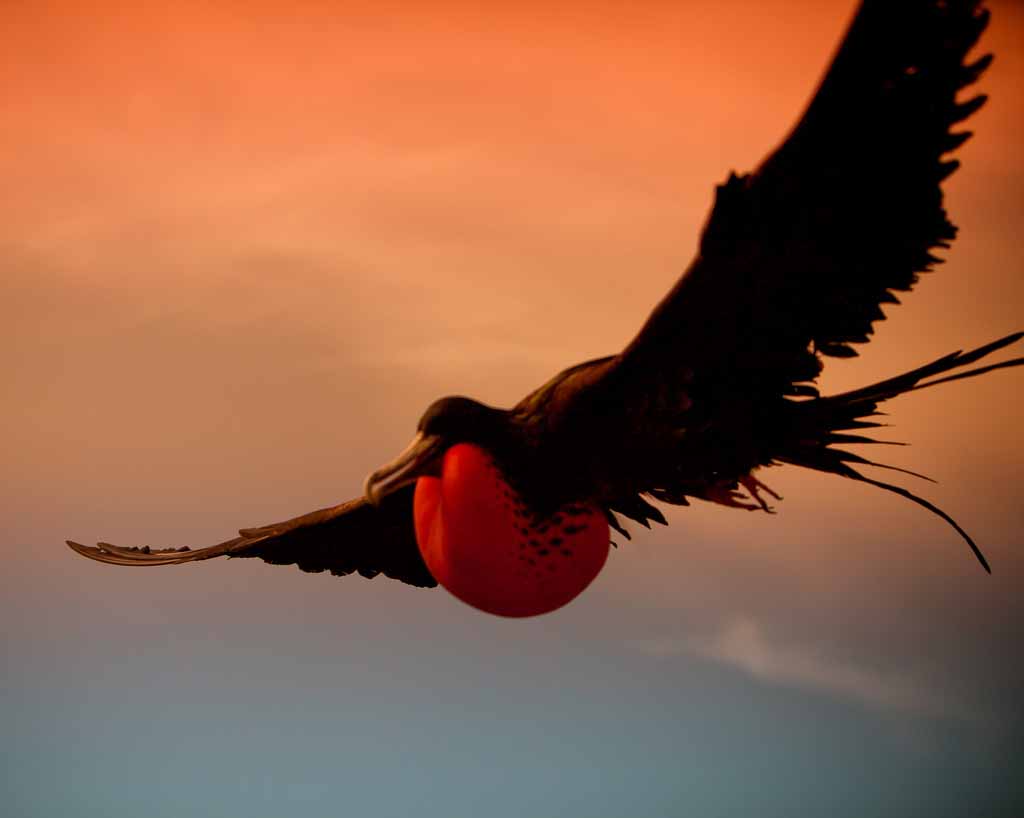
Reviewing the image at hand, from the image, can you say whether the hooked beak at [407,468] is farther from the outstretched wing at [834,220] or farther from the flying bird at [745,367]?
the outstretched wing at [834,220]

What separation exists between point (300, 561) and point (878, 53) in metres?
3.79

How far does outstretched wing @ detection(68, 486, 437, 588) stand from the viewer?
6.32 metres

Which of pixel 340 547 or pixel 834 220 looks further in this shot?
pixel 340 547

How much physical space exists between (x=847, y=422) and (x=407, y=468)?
180 centimetres

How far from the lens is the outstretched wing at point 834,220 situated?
4062mm

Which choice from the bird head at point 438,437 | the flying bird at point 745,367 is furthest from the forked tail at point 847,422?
the bird head at point 438,437

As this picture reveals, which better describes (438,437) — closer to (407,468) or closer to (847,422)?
(407,468)

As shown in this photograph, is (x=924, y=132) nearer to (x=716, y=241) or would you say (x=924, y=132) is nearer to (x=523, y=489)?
(x=716, y=241)

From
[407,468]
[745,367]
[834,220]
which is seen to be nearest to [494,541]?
[407,468]

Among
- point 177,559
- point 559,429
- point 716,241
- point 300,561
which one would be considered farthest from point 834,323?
point 177,559

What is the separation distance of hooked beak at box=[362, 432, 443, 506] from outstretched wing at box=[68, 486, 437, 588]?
1129mm

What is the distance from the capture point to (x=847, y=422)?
209 inches

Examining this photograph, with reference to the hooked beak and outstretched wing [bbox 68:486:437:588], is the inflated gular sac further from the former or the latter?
outstretched wing [bbox 68:486:437:588]

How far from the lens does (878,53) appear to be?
4047mm
